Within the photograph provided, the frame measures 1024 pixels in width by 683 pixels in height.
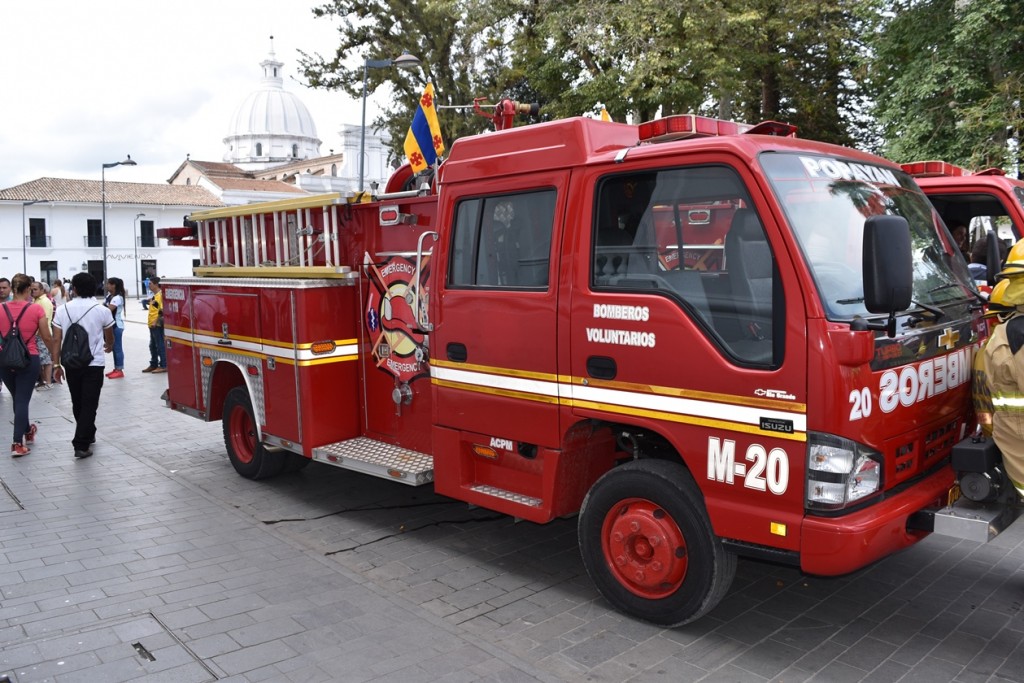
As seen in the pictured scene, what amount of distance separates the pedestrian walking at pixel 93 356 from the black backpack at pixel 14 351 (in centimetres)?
41

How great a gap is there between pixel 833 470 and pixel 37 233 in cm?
7181

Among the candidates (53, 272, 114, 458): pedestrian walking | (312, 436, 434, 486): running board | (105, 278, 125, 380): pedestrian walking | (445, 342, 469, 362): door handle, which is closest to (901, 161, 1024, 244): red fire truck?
(445, 342, 469, 362): door handle

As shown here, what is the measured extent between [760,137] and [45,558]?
534 centimetres

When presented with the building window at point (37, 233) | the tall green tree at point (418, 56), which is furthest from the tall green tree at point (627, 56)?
the building window at point (37, 233)

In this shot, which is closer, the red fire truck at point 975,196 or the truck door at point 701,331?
the truck door at point 701,331

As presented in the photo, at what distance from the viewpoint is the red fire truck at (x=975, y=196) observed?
22.1 ft

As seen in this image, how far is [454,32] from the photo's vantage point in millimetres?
22000

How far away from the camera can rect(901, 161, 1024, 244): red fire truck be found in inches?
265

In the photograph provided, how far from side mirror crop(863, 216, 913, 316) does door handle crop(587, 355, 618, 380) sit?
1328mm

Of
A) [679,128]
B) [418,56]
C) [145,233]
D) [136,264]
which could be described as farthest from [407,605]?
[145,233]

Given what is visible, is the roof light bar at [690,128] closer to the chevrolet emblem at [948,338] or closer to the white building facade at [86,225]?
the chevrolet emblem at [948,338]

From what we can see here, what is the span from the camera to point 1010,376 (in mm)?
3953

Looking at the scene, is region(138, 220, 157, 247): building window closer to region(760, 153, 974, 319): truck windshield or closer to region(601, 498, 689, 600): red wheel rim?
region(601, 498, 689, 600): red wheel rim

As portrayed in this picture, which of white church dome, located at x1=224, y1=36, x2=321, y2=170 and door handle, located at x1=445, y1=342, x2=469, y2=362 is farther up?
white church dome, located at x1=224, y1=36, x2=321, y2=170
